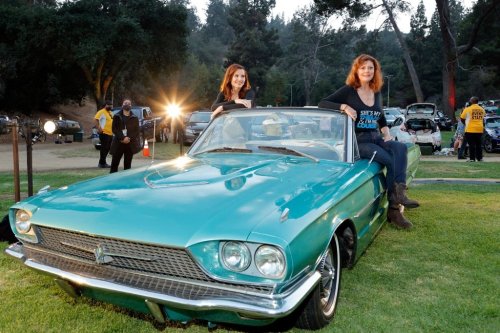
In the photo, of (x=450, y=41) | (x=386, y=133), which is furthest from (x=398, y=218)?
(x=450, y=41)

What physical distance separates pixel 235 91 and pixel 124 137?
4587mm

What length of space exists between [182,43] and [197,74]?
33883 mm

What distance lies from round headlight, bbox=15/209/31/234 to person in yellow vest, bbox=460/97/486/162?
13690 millimetres

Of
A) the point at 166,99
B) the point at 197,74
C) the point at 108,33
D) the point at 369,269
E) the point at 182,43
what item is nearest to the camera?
the point at 369,269

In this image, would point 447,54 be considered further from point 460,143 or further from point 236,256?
point 236,256

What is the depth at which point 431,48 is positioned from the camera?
72062mm

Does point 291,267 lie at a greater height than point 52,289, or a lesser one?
greater

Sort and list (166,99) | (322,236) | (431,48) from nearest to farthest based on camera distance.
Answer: (322,236) < (166,99) < (431,48)

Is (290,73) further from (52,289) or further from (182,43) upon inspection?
(52,289)

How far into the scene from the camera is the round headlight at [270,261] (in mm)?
2521

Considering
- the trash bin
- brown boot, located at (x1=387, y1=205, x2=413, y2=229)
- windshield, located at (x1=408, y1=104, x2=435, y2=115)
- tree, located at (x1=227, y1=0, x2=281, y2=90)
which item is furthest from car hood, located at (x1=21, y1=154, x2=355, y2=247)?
tree, located at (x1=227, y1=0, x2=281, y2=90)

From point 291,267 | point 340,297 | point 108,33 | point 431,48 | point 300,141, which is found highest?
point 431,48

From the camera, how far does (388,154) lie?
15.9ft

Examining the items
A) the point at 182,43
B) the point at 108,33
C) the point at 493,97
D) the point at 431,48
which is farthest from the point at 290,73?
the point at 108,33
